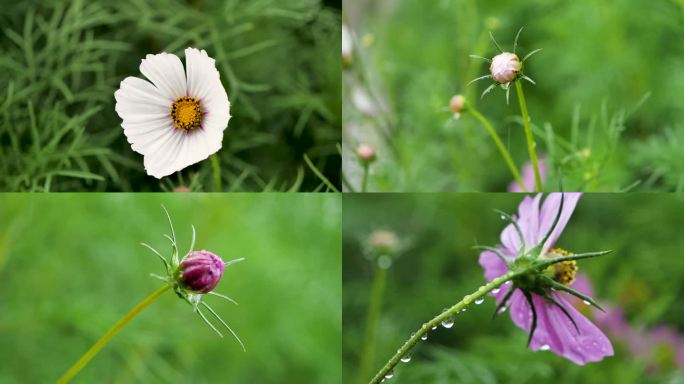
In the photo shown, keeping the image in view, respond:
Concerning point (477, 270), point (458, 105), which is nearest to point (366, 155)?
point (458, 105)

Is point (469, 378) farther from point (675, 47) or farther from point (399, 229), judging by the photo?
point (675, 47)

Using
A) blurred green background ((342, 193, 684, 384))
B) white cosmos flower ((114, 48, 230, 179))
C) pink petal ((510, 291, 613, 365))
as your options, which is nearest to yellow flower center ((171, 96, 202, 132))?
white cosmos flower ((114, 48, 230, 179))

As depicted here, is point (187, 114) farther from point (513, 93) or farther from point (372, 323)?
point (513, 93)

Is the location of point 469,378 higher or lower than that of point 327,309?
lower

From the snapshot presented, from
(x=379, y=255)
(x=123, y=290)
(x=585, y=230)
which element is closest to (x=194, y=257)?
(x=379, y=255)

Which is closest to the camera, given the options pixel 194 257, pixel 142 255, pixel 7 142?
pixel 194 257

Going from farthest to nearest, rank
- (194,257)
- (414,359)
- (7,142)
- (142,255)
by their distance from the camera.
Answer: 1. (142,255)
2. (414,359)
3. (7,142)
4. (194,257)
